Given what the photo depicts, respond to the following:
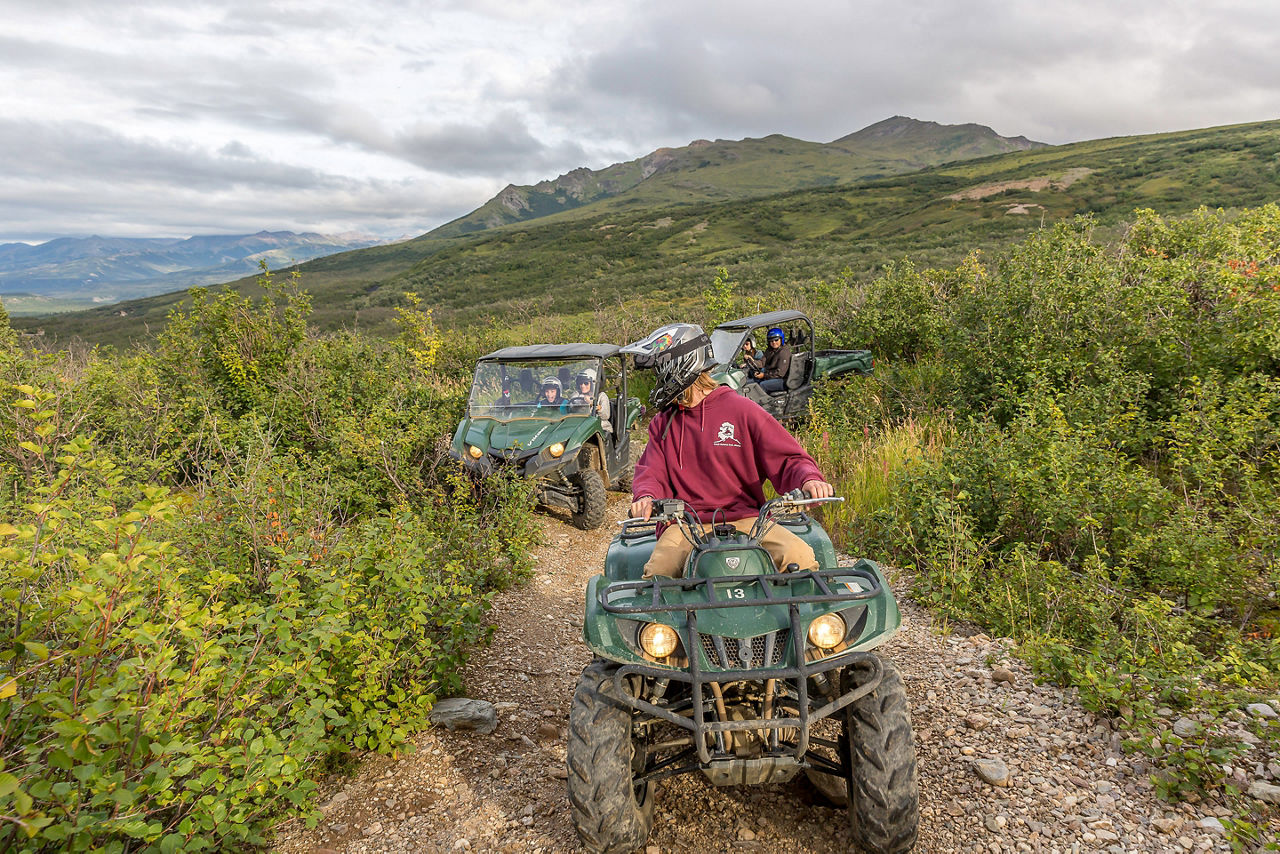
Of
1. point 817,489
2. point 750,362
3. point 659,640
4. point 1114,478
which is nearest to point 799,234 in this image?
point 750,362

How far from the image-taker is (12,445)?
650cm

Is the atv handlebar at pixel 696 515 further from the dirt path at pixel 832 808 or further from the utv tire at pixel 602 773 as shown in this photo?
the dirt path at pixel 832 808

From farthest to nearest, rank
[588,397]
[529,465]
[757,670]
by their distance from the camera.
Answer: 1. [588,397]
2. [529,465]
3. [757,670]

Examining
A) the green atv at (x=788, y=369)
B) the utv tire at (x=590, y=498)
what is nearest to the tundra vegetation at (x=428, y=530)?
the green atv at (x=788, y=369)

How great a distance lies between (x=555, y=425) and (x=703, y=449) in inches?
176

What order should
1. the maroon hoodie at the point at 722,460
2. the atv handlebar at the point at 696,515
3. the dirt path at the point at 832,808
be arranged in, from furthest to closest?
the maroon hoodie at the point at 722,460
the atv handlebar at the point at 696,515
the dirt path at the point at 832,808

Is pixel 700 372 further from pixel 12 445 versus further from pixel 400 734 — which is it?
pixel 12 445

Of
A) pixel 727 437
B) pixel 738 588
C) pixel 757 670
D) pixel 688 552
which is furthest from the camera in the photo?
pixel 727 437

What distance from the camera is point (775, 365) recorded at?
10750 mm

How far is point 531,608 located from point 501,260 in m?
76.5

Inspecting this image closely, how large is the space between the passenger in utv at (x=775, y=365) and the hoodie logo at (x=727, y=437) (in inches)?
293

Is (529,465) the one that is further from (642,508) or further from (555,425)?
(642,508)

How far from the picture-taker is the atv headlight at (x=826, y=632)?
253 centimetres

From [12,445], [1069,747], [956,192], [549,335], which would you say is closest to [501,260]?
[956,192]
